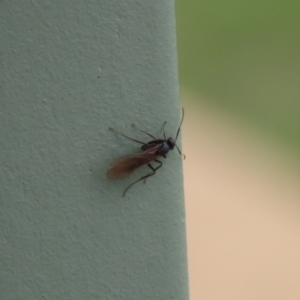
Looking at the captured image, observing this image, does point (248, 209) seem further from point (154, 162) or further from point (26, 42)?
point (26, 42)

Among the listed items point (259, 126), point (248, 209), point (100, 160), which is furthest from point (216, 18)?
point (100, 160)

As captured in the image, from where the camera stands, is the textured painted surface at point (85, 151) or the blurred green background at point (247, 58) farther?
the blurred green background at point (247, 58)

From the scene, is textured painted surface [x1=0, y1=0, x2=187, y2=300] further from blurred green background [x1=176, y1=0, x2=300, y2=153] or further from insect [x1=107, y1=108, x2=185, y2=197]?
blurred green background [x1=176, y1=0, x2=300, y2=153]

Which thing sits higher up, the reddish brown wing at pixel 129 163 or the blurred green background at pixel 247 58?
the blurred green background at pixel 247 58

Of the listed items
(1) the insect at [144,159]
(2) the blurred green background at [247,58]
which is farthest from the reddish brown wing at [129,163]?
(2) the blurred green background at [247,58]

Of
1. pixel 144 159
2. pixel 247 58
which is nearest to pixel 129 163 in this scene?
pixel 144 159

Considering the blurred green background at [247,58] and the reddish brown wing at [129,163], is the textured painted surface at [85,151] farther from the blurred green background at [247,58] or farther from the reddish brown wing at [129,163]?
the blurred green background at [247,58]

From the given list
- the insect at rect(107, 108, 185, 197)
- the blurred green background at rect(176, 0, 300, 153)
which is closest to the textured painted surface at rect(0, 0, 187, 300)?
the insect at rect(107, 108, 185, 197)
